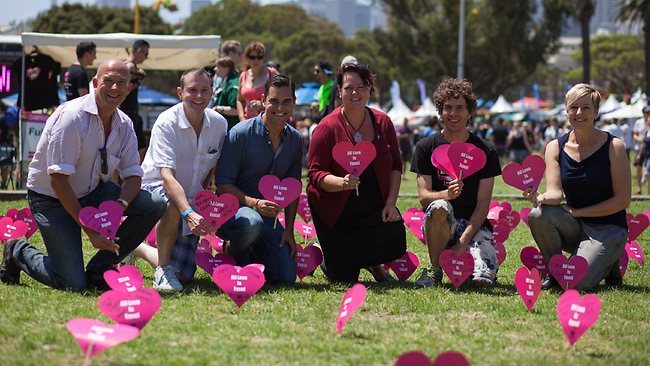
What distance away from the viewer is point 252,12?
7544 cm

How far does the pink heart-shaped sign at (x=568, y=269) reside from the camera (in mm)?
5535

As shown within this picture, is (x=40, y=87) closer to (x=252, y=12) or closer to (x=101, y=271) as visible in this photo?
(x=101, y=271)

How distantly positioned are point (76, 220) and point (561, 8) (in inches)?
1548

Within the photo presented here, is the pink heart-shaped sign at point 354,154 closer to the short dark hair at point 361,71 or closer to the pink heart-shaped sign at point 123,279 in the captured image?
the short dark hair at point 361,71

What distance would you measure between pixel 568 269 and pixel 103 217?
2648 millimetres

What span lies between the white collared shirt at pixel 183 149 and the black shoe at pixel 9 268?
2.90ft

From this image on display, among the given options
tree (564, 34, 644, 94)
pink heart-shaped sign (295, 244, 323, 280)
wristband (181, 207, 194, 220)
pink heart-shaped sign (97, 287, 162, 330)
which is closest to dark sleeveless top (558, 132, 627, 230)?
pink heart-shaped sign (295, 244, 323, 280)

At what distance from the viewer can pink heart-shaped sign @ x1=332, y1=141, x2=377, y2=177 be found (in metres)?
5.64

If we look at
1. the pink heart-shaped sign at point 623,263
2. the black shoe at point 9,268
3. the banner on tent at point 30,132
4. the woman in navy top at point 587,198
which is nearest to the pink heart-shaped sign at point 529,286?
the woman in navy top at point 587,198

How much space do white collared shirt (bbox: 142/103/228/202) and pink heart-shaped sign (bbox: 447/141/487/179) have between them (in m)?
1.43

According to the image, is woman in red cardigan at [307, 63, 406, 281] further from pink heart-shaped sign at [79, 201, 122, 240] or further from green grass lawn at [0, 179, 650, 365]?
pink heart-shaped sign at [79, 201, 122, 240]

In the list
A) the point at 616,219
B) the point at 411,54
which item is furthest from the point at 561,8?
the point at 616,219

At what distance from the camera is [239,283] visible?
4.96 metres

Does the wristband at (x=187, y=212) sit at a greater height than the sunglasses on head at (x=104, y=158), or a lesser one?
lesser
